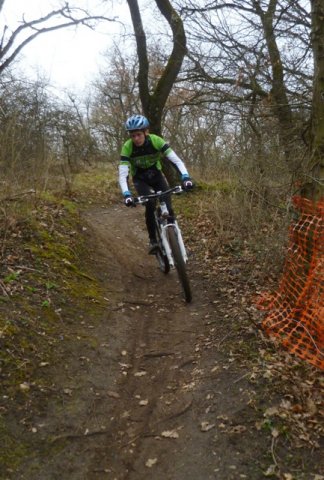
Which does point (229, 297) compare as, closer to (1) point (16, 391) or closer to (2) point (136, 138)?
(2) point (136, 138)

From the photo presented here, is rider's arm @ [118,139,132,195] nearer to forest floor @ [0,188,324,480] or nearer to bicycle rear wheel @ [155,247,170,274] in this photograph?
bicycle rear wheel @ [155,247,170,274]

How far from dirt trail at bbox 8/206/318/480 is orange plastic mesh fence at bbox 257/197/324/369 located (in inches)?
23.4

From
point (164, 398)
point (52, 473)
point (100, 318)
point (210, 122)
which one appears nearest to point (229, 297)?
point (100, 318)

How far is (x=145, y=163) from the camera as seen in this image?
269 inches

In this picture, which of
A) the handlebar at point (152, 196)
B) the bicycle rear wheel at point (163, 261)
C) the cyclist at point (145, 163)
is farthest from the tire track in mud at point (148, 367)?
the handlebar at point (152, 196)

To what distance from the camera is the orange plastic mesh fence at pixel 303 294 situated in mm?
4691

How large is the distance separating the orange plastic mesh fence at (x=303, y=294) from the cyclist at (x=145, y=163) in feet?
5.36

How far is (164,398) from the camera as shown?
4227 millimetres

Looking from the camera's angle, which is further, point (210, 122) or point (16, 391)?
point (210, 122)

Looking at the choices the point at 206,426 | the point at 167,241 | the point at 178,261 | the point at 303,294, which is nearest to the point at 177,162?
the point at 167,241

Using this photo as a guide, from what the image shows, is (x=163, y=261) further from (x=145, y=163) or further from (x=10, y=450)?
(x=10, y=450)

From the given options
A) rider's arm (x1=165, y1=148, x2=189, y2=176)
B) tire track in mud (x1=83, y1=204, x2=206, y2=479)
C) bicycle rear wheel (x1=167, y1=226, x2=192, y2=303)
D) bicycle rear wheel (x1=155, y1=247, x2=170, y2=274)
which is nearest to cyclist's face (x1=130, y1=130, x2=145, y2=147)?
rider's arm (x1=165, y1=148, x2=189, y2=176)

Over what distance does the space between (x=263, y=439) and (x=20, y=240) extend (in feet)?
14.4

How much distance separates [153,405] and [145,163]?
3.77 m
